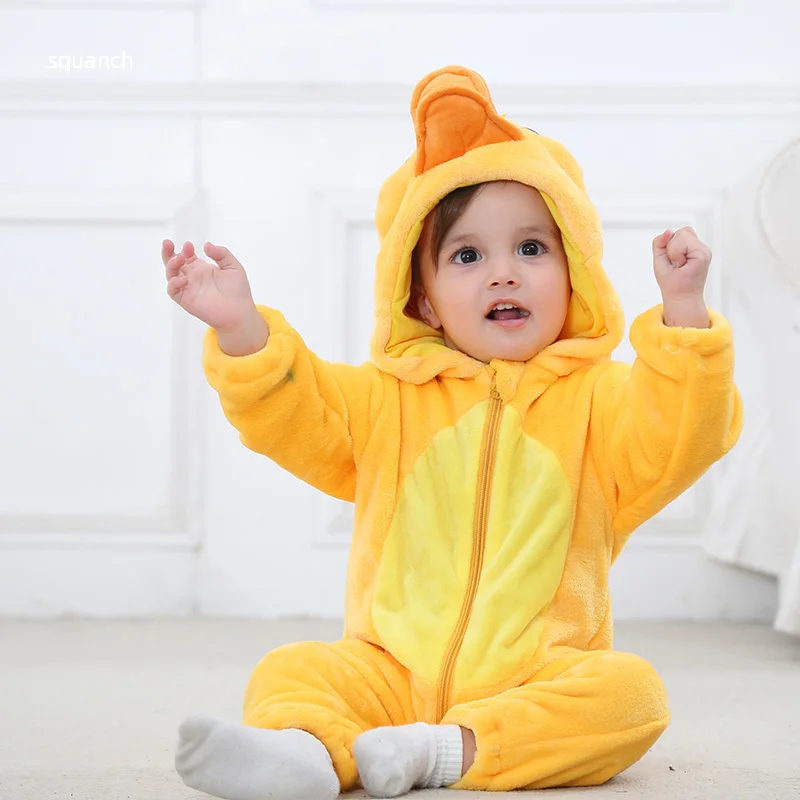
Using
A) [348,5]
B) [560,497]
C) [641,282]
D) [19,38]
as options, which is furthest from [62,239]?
[560,497]

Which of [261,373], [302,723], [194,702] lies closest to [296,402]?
[261,373]

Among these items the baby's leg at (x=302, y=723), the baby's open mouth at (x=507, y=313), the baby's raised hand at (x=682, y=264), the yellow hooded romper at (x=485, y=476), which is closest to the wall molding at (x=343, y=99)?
the yellow hooded romper at (x=485, y=476)

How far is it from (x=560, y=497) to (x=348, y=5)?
A: 1.17 metres

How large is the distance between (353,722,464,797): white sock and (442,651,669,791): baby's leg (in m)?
0.01

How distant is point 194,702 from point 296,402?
1.38 ft

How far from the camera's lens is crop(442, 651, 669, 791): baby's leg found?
0.87 metres

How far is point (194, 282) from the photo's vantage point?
100 centimetres

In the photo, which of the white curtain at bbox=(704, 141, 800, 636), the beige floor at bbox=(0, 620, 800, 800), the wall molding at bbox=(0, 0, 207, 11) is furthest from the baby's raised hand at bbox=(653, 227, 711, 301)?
the wall molding at bbox=(0, 0, 207, 11)

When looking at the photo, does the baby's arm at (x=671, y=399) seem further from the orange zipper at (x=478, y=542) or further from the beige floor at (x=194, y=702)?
the beige floor at (x=194, y=702)

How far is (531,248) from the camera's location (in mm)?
1085

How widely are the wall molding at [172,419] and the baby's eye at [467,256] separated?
0.89 meters

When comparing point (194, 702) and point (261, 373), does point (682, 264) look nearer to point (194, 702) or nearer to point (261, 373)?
point (261, 373)

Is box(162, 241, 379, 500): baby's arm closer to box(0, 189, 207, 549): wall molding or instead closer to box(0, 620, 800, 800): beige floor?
box(0, 620, 800, 800): beige floor

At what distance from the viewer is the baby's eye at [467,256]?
42.6 inches
